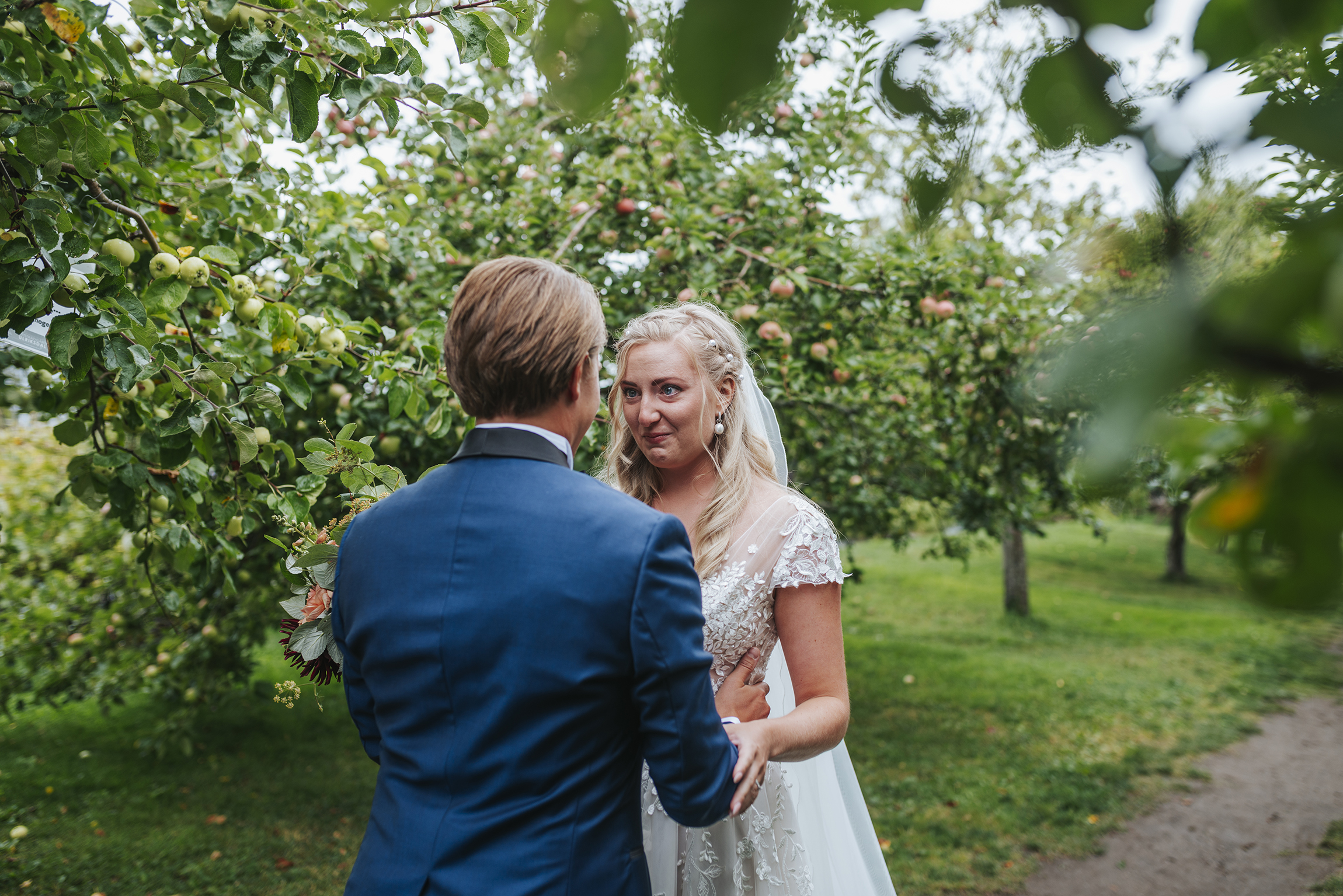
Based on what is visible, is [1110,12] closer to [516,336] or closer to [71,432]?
[516,336]

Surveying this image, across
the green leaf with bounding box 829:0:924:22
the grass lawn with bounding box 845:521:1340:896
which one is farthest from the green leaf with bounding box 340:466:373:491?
the grass lawn with bounding box 845:521:1340:896

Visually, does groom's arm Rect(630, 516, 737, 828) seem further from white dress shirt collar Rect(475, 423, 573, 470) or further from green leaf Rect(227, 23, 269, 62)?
green leaf Rect(227, 23, 269, 62)

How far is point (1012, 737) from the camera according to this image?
6.94 metres

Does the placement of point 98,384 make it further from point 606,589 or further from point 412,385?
point 606,589

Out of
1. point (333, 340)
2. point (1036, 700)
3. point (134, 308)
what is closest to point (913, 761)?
point (1036, 700)

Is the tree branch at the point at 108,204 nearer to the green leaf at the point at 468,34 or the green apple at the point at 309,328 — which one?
the green apple at the point at 309,328

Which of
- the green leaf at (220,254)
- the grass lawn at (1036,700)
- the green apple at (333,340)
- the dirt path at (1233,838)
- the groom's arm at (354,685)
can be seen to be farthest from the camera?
the grass lawn at (1036,700)

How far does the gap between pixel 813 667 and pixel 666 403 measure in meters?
0.76

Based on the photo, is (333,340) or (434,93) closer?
(434,93)

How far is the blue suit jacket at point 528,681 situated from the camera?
1211mm

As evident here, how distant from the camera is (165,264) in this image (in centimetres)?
203

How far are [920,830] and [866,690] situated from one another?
320 cm

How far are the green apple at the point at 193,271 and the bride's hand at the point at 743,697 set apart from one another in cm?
168

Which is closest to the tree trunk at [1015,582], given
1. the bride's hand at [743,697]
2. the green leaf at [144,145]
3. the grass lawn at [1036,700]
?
the grass lawn at [1036,700]
